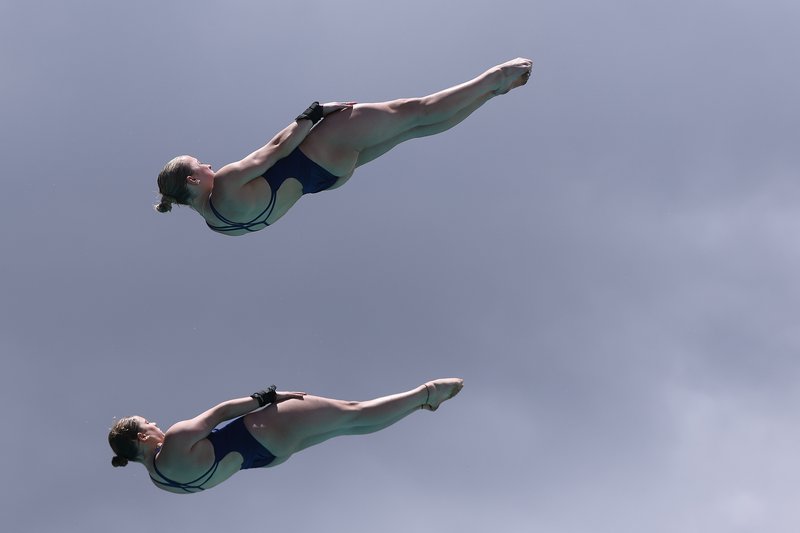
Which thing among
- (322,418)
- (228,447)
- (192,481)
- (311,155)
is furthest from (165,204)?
(192,481)

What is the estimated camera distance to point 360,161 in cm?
2272

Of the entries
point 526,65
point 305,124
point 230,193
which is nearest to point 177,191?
point 230,193

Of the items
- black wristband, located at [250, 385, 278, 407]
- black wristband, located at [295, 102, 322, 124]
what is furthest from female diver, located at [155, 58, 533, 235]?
black wristband, located at [250, 385, 278, 407]

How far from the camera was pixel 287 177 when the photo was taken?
869 inches

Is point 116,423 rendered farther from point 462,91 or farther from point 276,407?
point 462,91

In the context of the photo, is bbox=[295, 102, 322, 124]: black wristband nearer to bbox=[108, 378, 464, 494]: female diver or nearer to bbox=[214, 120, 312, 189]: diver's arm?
bbox=[214, 120, 312, 189]: diver's arm

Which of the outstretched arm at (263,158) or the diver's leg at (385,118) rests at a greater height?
the diver's leg at (385,118)

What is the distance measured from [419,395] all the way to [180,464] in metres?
4.00

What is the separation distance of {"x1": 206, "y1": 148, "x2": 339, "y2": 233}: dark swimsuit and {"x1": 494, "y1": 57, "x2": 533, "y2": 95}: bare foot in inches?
125

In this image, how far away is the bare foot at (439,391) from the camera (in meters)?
22.2

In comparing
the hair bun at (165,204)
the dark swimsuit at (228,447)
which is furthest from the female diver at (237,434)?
the hair bun at (165,204)

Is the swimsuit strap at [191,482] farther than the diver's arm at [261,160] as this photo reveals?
No

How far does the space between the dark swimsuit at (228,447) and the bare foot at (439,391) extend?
2.72 m

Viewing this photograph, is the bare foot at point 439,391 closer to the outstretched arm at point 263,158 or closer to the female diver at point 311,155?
the female diver at point 311,155
